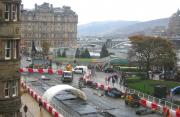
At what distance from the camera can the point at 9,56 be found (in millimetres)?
33188

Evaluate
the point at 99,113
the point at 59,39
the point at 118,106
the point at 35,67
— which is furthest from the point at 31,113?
the point at 59,39

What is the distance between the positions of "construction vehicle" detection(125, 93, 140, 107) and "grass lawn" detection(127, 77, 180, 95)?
601cm

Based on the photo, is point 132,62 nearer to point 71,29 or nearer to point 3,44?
point 3,44

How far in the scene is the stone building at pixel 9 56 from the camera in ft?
106

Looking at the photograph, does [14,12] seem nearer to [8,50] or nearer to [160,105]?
[8,50]

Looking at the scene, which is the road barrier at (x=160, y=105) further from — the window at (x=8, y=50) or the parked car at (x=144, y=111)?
the window at (x=8, y=50)

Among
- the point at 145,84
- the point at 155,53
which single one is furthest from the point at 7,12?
the point at 155,53

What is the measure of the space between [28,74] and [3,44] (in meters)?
49.7

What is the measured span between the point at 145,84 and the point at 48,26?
129 meters

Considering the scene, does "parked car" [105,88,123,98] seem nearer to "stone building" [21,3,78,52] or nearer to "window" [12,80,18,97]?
"window" [12,80,18,97]

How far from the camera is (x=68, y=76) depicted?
7038 centimetres

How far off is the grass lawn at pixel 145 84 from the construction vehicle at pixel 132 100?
6.01 m

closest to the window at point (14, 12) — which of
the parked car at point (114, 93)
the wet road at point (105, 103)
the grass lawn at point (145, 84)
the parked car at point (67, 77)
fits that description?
the wet road at point (105, 103)

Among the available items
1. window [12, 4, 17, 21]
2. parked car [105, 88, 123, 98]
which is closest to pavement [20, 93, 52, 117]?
parked car [105, 88, 123, 98]
